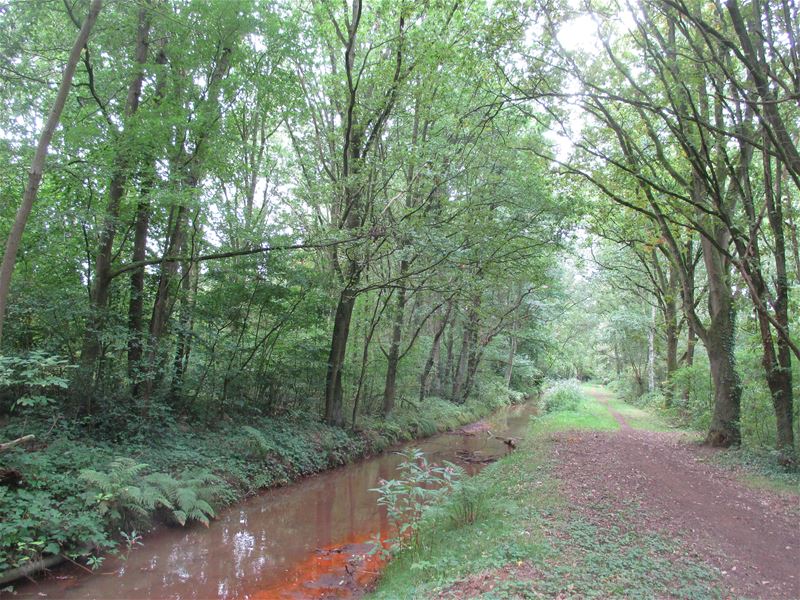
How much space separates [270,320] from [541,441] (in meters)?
8.37

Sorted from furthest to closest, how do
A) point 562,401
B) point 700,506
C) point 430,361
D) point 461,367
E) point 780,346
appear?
point 562,401 < point 461,367 < point 430,361 < point 780,346 < point 700,506

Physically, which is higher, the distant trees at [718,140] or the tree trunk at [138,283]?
the distant trees at [718,140]

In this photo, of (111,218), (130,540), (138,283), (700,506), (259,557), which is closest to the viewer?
(130,540)

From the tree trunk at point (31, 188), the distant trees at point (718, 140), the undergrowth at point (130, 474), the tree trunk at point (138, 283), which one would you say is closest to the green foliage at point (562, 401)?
the distant trees at point (718, 140)

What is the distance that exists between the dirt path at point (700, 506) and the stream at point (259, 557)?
3.63 m

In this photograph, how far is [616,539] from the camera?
5.73 m

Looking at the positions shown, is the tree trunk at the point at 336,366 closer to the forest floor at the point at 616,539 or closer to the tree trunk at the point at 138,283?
the tree trunk at the point at 138,283

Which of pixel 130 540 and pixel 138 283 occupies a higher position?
pixel 138 283

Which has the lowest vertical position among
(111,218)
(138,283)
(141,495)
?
(141,495)

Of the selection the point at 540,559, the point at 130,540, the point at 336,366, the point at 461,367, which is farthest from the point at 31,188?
the point at 461,367

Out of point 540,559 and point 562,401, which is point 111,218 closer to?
point 540,559

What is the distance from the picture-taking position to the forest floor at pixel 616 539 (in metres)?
4.61

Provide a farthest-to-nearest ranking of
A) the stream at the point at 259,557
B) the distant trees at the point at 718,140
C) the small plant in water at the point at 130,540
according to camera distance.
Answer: the distant trees at the point at 718,140, the small plant in water at the point at 130,540, the stream at the point at 259,557

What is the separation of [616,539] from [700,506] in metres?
2.70
